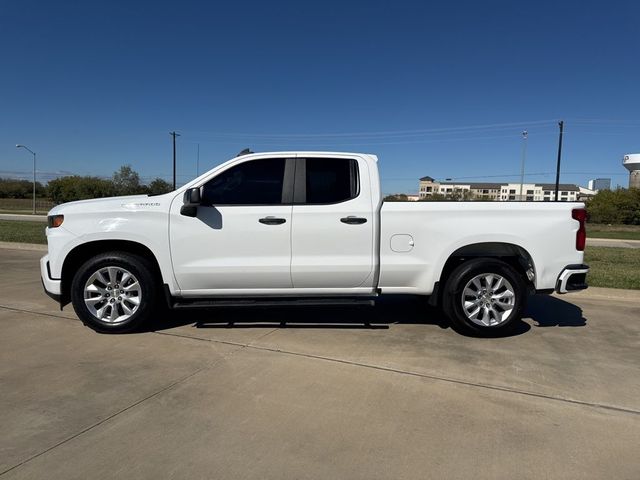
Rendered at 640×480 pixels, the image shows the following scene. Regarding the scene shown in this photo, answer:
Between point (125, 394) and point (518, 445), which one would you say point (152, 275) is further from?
point (518, 445)

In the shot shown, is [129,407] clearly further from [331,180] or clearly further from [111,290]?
[331,180]

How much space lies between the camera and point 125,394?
3701 mm

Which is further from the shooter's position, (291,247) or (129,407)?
(291,247)

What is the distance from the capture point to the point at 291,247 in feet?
16.8

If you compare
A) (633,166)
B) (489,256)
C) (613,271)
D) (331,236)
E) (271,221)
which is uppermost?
(633,166)

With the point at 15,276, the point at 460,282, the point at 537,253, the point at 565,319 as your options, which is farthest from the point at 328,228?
the point at 15,276

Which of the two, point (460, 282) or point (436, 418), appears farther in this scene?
point (460, 282)

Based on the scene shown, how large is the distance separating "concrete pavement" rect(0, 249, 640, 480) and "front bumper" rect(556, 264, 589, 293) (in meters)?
0.58

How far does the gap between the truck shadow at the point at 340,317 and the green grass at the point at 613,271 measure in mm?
2051

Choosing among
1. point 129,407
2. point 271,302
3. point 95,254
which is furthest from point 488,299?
point 95,254

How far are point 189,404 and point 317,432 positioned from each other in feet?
A: 3.38


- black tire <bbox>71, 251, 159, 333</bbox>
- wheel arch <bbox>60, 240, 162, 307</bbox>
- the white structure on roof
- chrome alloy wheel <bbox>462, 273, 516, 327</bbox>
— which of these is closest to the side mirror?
wheel arch <bbox>60, 240, 162, 307</bbox>

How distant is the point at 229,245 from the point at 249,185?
2.34 feet

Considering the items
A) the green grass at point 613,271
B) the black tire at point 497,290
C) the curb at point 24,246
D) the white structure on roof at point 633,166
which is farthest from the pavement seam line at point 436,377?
the white structure on roof at point 633,166
